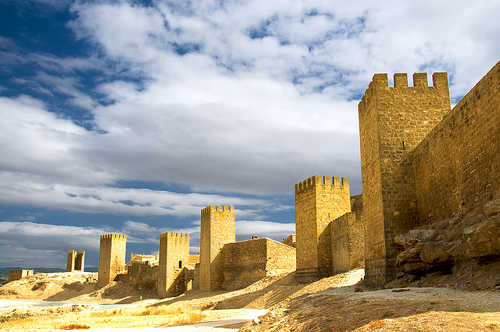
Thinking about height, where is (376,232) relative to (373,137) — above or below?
below

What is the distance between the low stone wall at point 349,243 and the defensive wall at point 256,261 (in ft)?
25.4

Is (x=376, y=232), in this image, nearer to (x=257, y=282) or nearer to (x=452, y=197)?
(x=452, y=197)

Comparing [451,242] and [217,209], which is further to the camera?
[217,209]

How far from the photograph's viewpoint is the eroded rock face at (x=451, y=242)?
9.80 m

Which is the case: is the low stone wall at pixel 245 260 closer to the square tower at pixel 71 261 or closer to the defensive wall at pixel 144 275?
the defensive wall at pixel 144 275

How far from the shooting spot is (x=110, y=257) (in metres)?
50.3

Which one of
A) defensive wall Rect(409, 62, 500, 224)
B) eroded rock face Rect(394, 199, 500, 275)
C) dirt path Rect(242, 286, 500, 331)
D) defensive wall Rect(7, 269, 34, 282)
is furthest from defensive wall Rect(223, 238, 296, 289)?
defensive wall Rect(7, 269, 34, 282)

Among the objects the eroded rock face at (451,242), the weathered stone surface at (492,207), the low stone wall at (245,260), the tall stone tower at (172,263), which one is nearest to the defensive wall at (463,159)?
the weathered stone surface at (492,207)

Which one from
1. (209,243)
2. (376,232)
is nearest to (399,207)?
(376,232)

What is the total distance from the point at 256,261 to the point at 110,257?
24934mm

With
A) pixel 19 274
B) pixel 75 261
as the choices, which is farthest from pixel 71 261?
pixel 19 274

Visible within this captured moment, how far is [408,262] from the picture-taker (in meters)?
12.7

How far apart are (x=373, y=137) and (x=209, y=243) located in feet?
68.1

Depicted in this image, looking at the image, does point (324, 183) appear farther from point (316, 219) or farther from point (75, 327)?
point (75, 327)
